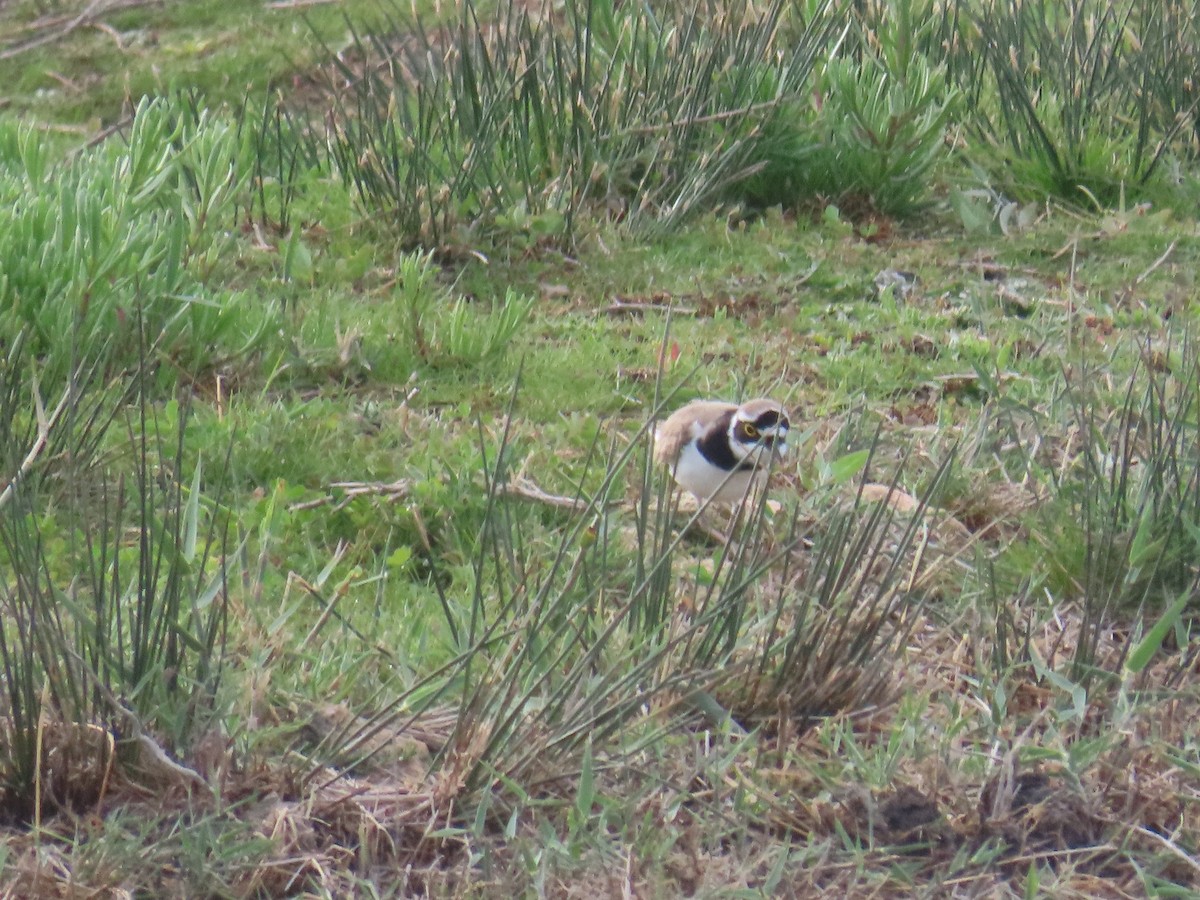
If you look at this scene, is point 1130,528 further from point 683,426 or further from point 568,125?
point 568,125

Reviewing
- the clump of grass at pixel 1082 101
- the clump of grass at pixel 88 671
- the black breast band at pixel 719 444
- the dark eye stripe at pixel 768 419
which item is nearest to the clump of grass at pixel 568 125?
the clump of grass at pixel 1082 101

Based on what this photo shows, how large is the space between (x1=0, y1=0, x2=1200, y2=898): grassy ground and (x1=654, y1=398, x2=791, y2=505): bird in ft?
0.44

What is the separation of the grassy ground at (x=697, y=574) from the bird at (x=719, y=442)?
0.44ft

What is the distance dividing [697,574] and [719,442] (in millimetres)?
686

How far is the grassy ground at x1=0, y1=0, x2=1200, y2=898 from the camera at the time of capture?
2.39m

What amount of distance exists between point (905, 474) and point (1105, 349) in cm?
97

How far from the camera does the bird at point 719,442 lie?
3531 millimetres

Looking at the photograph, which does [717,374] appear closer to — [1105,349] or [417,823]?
[1105,349]

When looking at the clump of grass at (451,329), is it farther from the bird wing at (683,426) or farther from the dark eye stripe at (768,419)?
the dark eye stripe at (768,419)

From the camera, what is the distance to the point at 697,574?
3.02 m

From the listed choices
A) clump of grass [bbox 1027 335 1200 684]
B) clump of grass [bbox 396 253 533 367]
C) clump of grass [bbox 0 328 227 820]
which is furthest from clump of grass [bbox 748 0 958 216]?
clump of grass [bbox 0 328 227 820]

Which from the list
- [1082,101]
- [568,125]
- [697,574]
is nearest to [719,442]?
[697,574]

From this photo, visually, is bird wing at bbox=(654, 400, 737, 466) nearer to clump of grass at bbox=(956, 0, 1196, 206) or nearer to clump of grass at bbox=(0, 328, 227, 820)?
clump of grass at bbox=(0, 328, 227, 820)

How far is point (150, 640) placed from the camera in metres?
2.71
